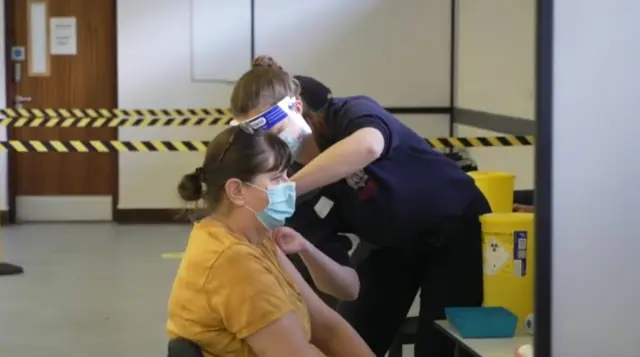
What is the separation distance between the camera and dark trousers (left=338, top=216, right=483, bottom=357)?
8.87 feet

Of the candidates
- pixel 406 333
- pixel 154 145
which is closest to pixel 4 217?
pixel 154 145

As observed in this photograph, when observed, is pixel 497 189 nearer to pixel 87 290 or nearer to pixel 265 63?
pixel 265 63

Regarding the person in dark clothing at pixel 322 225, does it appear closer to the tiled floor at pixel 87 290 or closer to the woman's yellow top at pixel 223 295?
the woman's yellow top at pixel 223 295

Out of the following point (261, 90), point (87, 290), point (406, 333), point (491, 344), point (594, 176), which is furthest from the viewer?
point (87, 290)

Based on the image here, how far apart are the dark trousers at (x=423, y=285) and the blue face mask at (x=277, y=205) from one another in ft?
1.90

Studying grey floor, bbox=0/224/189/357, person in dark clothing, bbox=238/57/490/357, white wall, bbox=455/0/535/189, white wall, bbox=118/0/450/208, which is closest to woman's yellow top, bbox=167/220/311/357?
person in dark clothing, bbox=238/57/490/357

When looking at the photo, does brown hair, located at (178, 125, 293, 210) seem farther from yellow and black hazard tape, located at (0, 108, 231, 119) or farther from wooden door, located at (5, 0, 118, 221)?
wooden door, located at (5, 0, 118, 221)

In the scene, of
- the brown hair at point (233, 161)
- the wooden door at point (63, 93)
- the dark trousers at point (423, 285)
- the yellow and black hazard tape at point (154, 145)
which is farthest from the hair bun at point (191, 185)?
the wooden door at point (63, 93)

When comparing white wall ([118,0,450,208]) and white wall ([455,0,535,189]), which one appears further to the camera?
white wall ([118,0,450,208])

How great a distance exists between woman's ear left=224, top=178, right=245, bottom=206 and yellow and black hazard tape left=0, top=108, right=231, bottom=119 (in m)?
6.16

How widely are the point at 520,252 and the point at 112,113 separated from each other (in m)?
6.41

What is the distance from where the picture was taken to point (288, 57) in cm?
873

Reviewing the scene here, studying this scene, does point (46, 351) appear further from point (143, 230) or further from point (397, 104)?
point (397, 104)

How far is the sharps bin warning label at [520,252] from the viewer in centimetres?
250
